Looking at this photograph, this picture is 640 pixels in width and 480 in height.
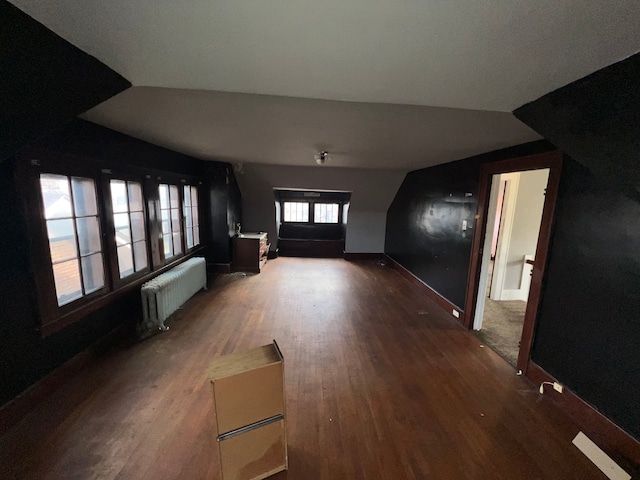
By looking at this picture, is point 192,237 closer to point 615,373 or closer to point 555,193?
point 555,193

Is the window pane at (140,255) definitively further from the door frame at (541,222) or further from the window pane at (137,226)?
the door frame at (541,222)

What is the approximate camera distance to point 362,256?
22.1ft

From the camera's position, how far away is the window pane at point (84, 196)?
2201 millimetres

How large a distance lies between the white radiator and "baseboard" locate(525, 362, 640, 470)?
12.4ft

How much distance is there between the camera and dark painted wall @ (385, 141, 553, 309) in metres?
3.20

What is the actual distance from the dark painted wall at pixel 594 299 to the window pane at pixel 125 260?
4.03 meters

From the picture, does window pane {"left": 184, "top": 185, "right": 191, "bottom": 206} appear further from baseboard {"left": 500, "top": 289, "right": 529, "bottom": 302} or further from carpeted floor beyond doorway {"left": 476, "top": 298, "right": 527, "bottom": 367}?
baseboard {"left": 500, "top": 289, "right": 529, "bottom": 302}

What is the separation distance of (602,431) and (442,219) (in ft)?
8.80

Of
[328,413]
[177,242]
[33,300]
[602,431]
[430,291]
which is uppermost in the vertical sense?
[177,242]

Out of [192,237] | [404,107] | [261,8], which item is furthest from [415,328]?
[192,237]

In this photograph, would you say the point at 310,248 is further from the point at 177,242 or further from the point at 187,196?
the point at 177,242

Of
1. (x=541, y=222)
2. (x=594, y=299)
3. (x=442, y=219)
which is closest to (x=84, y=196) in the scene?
(x=541, y=222)

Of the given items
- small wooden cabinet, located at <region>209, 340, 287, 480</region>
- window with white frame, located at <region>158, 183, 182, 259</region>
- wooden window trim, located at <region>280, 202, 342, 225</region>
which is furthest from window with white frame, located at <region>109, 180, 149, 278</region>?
wooden window trim, located at <region>280, 202, 342, 225</region>

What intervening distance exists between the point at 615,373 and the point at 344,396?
5.80 feet
